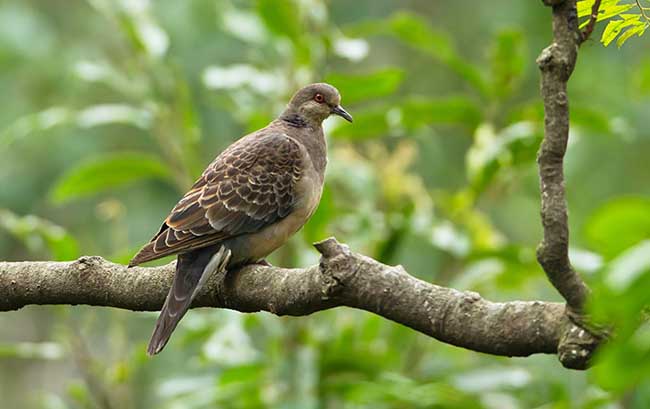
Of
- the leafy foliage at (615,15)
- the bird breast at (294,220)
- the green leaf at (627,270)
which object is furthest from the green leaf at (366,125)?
the green leaf at (627,270)

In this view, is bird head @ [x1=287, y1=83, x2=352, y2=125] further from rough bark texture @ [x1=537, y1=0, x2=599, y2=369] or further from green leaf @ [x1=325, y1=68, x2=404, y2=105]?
rough bark texture @ [x1=537, y1=0, x2=599, y2=369]

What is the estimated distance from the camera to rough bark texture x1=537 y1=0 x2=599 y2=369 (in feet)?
5.72

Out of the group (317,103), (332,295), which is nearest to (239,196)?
(317,103)

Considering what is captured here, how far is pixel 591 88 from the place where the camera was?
7.98m

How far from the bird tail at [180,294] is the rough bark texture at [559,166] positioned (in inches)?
55.5

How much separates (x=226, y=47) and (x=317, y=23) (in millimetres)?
3798

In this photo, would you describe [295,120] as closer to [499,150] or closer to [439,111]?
[439,111]

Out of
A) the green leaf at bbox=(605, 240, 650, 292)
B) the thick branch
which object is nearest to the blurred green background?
the thick branch

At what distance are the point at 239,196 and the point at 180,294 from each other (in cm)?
80

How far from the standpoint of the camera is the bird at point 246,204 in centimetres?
334

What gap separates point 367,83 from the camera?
4.35 metres

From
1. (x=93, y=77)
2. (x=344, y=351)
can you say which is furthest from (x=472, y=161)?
(x=93, y=77)

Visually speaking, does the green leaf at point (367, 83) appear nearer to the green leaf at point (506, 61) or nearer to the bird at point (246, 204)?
the bird at point (246, 204)

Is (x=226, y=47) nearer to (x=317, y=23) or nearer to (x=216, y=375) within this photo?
(x=317, y=23)
